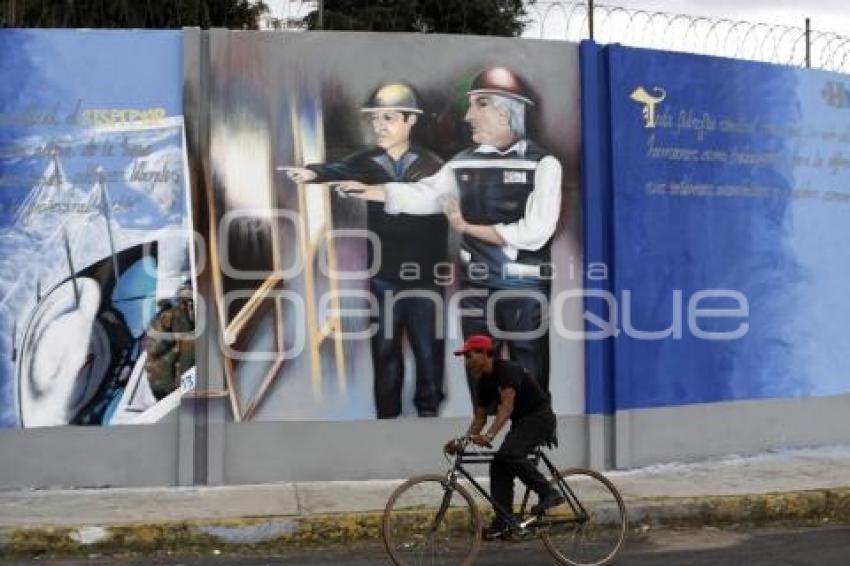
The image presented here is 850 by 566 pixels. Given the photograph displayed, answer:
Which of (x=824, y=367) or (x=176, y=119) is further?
(x=824, y=367)

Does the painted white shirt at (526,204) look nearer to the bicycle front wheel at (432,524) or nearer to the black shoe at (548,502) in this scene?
the black shoe at (548,502)

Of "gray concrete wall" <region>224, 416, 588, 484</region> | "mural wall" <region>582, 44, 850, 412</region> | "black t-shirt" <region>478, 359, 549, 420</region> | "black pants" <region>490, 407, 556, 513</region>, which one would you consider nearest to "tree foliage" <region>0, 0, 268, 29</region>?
"mural wall" <region>582, 44, 850, 412</region>

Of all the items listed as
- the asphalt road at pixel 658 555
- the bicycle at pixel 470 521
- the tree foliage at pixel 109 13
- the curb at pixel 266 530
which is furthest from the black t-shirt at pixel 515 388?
the tree foliage at pixel 109 13

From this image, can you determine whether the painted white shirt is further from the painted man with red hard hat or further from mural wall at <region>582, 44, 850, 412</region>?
mural wall at <region>582, 44, 850, 412</region>

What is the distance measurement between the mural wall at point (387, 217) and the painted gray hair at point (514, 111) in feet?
0.04

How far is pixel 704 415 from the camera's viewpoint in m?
9.06

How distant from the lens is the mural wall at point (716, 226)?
8.62 metres

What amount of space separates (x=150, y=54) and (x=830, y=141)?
20.7ft

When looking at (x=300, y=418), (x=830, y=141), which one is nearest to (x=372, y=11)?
(x=830, y=141)

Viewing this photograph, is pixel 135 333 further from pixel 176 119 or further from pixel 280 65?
pixel 280 65

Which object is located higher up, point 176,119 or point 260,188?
point 176,119

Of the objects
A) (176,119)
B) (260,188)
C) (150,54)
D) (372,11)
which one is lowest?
(260,188)

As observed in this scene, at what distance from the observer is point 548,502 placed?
6125 millimetres

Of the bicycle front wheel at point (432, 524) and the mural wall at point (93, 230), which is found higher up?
the mural wall at point (93, 230)
